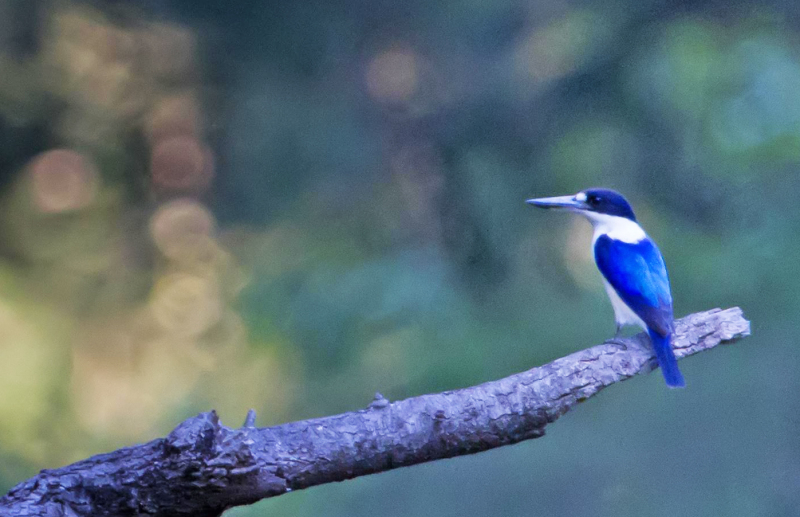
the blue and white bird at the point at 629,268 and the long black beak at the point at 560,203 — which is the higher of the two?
the long black beak at the point at 560,203

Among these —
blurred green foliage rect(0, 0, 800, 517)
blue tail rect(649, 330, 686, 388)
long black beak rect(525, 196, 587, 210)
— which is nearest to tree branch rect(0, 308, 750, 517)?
blue tail rect(649, 330, 686, 388)

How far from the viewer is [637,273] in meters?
2.09

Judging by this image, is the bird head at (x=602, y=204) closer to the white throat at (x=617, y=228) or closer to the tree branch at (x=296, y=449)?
the white throat at (x=617, y=228)

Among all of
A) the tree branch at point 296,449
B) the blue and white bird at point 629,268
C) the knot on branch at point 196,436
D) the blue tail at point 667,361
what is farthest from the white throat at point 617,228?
the knot on branch at point 196,436

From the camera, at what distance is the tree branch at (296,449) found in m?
1.31

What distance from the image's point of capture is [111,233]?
118 inches

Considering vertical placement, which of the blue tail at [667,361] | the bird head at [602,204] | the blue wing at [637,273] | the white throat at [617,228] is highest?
the bird head at [602,204]

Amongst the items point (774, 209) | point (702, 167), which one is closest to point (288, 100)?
point (702, 167)

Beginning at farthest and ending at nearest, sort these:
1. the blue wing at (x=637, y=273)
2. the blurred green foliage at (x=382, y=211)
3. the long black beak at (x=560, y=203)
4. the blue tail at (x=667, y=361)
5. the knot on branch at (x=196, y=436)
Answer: the blurred green foliage at (x=382, y=211) → the long black beak at (x=560, y=203) → the blue wing at (x=637, y=273) → the blue tail at (x=667, y=361) → the knot on branch at (x=196, y=436)

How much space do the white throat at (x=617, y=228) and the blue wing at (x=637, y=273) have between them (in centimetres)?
2

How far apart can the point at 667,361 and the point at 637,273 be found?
34 cm

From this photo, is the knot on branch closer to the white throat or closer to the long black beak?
the long black beak

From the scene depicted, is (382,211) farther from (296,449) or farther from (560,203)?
(296,449)

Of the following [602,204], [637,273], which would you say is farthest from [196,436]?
[602,204]
